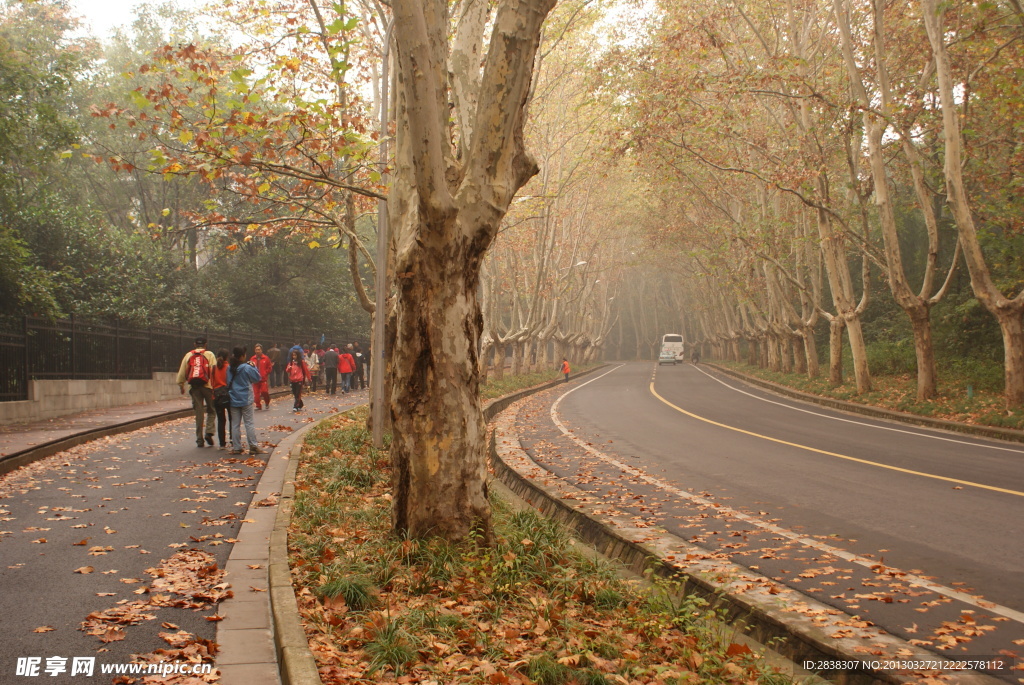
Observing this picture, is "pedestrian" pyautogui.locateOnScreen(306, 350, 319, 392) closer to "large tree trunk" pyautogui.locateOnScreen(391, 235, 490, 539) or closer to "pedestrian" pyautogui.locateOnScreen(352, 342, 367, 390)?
"pedestrian" pyautogui.locateOnScreen(352, 342, 367, 390)

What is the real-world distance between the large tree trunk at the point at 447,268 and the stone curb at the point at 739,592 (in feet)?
→ 4.60

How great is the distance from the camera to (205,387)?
568 inches

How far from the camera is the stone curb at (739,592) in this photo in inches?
181

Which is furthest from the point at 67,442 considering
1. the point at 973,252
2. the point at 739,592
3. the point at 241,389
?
the point at 973,252

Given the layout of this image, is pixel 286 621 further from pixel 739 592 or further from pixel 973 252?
pixel 973 252

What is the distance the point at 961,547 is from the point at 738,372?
3962 cm

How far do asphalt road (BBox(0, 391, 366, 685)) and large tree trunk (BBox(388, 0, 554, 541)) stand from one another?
1685 mm

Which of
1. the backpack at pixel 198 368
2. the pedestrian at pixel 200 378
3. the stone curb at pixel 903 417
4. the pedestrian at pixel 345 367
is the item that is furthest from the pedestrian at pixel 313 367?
the backpack at pixel 198 368

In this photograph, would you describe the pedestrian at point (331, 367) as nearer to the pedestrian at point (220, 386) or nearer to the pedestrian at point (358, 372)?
the pedestrian at point (358, 372)

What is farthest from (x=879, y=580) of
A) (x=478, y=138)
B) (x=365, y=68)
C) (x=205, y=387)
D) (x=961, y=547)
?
(x=365, y=68)

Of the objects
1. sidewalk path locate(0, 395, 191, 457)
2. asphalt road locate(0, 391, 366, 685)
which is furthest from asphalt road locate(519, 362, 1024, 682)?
sidewalk path locate(0, 395, 191, 457)

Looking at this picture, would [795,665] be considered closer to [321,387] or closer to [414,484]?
[414,484]

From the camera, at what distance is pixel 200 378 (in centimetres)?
1414

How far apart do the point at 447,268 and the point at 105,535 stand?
415cm
